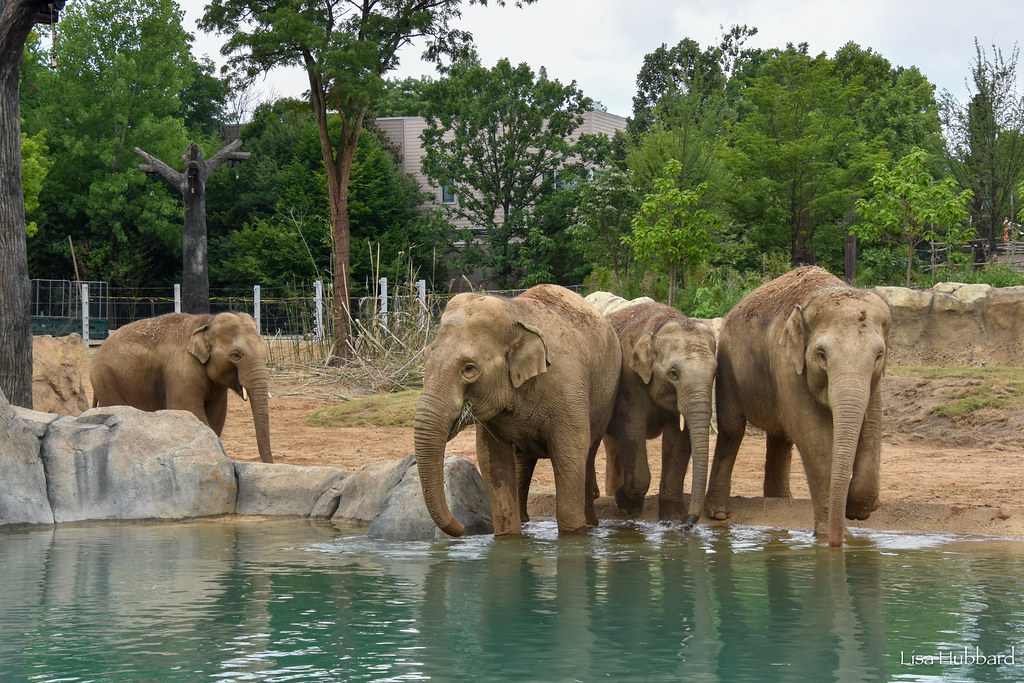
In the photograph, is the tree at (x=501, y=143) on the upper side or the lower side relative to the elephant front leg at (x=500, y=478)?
upper

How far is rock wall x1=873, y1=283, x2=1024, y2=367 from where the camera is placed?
61.8 ft

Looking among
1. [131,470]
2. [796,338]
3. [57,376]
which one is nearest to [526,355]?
[796,338]

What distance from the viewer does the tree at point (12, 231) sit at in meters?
13.1

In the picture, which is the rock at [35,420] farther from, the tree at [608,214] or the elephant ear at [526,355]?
the tree at [608,214]

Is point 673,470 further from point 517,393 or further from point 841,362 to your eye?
point 841,362

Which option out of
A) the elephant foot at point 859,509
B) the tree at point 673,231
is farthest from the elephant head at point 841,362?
the tree at point 673,231

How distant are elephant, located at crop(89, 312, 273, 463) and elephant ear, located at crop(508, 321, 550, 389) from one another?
16.1 feet

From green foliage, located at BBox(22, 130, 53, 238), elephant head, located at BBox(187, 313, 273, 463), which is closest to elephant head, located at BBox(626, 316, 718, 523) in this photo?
elephant head, located at BBox(187, 313, 273, 463)

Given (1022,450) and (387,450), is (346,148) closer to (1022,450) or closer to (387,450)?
(387,450)

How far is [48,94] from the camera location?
4469 cm

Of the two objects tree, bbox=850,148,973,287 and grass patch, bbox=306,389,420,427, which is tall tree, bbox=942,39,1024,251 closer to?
tree, bbox=850,148,973,287

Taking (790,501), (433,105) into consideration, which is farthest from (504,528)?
(433,105)

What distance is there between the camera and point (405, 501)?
9.66 metres

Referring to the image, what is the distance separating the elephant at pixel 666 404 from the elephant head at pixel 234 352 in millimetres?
4203
